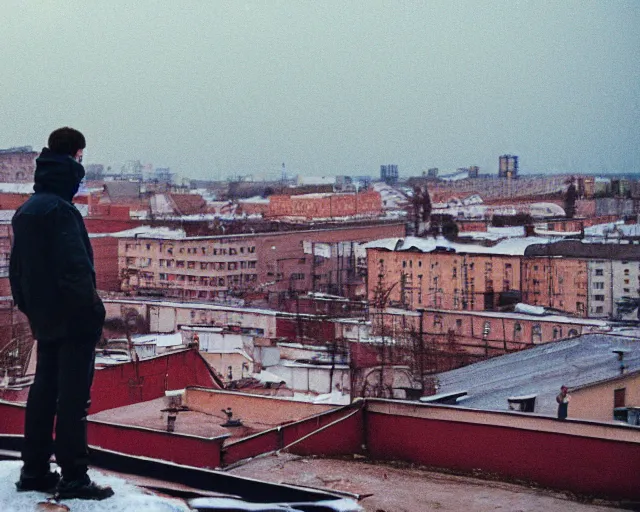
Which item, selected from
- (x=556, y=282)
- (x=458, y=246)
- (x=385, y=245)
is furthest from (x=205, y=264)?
(x=556, y=282)

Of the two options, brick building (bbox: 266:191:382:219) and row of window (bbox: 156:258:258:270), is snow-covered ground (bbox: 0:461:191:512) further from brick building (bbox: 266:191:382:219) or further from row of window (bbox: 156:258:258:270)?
brick building (bbox: 266:191:382:219)

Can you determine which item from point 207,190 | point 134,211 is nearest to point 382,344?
→ point 134,211

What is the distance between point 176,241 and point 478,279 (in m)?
5.20

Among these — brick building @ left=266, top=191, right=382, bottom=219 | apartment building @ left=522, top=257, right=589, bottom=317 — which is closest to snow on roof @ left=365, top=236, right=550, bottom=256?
apartment building @ left=522, top=257, right=589, bottom=317

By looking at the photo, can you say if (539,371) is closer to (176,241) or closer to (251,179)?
(176,241)

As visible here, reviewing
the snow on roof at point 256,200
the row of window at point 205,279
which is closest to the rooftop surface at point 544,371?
the row of window at point 205,279

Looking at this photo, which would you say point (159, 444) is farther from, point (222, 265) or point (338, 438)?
point (222, 265)

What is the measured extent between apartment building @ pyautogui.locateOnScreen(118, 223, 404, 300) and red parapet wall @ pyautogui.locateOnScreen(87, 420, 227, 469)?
39.6ft

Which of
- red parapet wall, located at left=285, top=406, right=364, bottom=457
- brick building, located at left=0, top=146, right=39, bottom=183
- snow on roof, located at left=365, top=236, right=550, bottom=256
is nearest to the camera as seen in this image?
red parapet wall, located at left=285, top=406, right=364, bottom=457

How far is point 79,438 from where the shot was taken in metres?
1.53

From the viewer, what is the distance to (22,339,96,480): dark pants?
5.00 ft

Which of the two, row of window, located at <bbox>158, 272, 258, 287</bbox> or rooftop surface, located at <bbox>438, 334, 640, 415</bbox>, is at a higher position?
rooftop surface, located at <bbox>438, 334, 640, 415</bbox>

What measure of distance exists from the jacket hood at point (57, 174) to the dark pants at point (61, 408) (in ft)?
0.69

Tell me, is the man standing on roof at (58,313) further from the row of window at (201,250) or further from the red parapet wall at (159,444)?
the row of window at (201,250)
